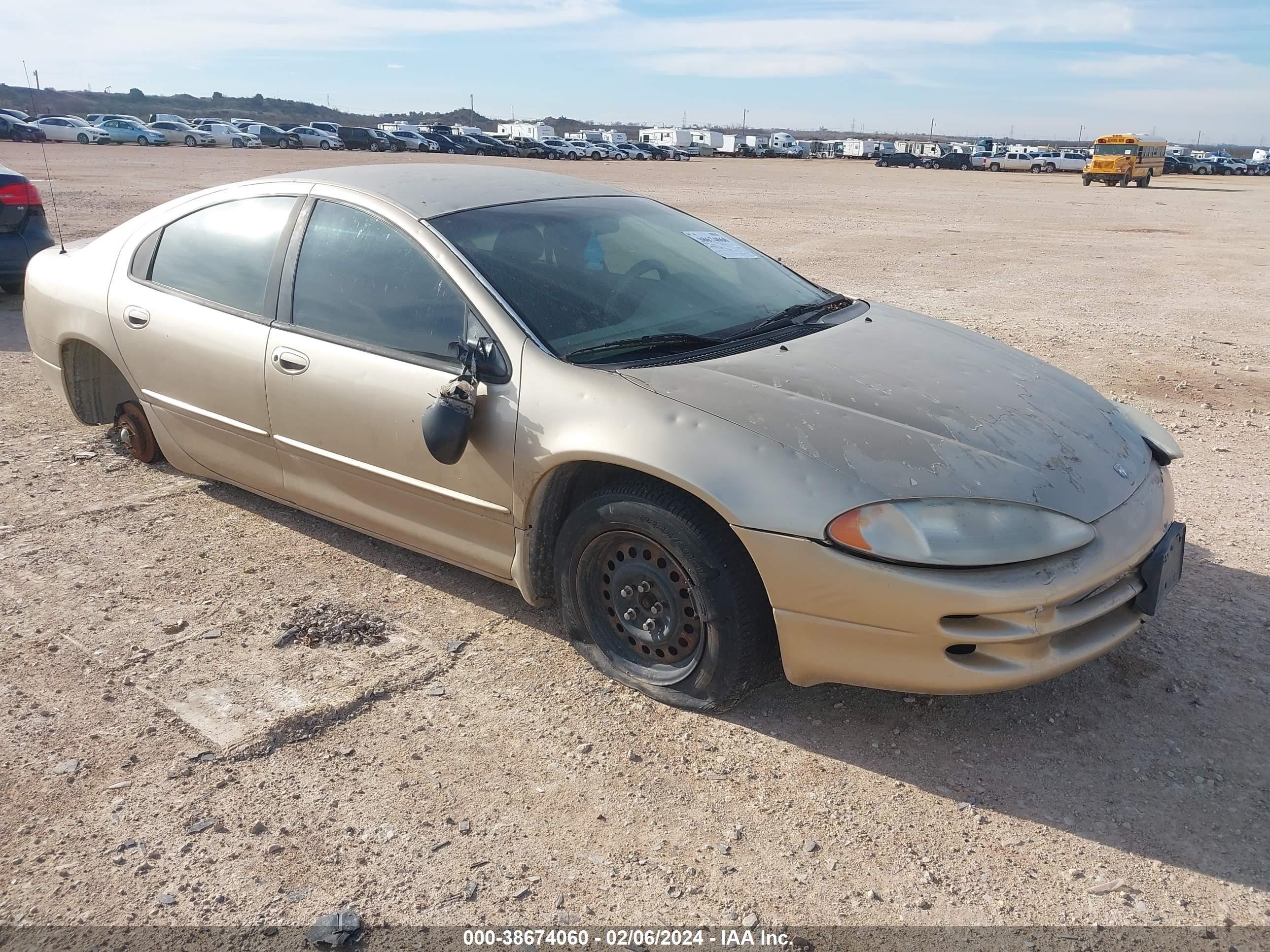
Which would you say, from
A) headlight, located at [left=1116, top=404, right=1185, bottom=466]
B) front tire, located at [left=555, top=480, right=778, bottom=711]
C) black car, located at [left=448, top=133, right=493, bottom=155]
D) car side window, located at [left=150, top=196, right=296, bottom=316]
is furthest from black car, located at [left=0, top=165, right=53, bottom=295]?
black car, located at [left=448, top=133, right=493, bottom=155]

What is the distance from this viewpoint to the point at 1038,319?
29.8ft

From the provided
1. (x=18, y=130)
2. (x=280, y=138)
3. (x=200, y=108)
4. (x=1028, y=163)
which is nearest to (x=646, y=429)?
(x=18, y=130)

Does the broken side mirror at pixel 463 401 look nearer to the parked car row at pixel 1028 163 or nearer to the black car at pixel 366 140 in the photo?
the black car at pixel 366 140

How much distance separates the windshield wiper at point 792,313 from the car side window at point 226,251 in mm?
1874

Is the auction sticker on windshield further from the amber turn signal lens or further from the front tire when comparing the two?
the amber turn signal lens

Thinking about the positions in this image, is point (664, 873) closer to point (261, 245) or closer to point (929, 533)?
point (929, 533)

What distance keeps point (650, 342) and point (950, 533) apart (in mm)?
1188

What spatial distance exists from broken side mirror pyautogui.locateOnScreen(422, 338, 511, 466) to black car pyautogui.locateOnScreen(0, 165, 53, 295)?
7.23 meters

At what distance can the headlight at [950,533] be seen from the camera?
255 cm

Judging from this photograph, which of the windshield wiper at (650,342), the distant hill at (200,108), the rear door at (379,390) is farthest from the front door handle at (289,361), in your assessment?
the distant hill at (200,108)

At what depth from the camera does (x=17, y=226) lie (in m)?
8.55

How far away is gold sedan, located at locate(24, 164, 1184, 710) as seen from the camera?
2.62 metres

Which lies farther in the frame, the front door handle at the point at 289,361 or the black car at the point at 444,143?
the black car at the point at 444,143

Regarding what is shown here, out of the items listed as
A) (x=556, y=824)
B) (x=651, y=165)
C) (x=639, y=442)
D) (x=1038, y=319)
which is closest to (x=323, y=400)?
(x=639, y=442)
